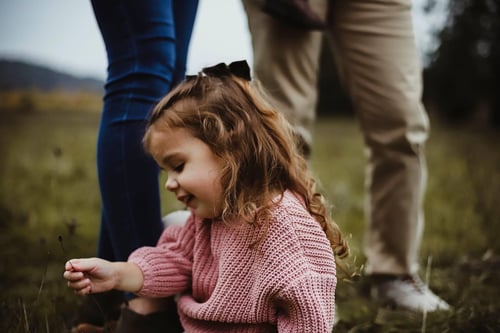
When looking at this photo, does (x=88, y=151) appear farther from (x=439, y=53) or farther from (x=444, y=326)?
(x=439, y=53)

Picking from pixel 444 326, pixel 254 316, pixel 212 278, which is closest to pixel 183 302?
pixel 212 278

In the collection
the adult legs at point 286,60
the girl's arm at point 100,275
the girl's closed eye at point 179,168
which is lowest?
the girl's arm at point 100,275

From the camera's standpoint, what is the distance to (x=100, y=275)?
4.15ft

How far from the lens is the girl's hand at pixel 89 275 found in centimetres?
118

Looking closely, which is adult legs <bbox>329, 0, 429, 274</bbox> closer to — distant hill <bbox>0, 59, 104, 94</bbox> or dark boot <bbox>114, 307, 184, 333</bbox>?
dark boot <bbox>114, 307, 184, 333</bbox>

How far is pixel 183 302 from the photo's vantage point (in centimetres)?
144

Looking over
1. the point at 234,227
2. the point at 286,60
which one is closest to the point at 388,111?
→ the point at 286,60

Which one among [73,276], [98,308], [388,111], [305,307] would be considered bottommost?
[98,308]

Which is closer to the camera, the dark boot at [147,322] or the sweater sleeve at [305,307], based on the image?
the sweater sleeve at [305,307]

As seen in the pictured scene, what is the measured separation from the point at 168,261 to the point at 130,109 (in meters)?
0.41

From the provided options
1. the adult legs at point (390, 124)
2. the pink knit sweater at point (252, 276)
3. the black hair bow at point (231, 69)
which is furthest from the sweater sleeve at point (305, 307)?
the adult legs at point (390, 124)

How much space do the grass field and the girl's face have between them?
12.7 inches

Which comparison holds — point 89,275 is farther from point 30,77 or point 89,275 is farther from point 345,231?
point 30,77

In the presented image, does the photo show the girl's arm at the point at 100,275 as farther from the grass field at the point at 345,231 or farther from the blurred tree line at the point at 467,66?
the blurred tree line at the point at 467,66
